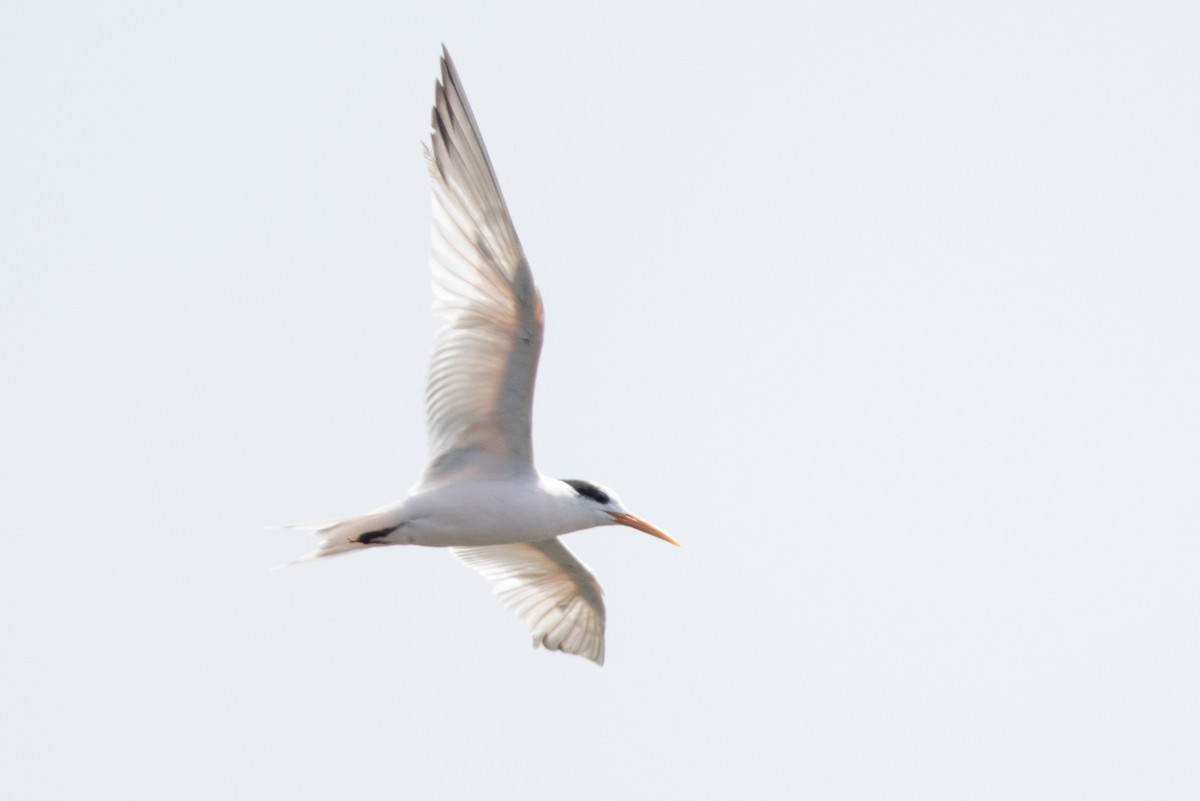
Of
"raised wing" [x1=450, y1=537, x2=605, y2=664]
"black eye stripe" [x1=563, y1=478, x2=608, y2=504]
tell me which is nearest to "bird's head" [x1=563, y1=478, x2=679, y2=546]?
"black eye stripe" [x1=563, y1=478, x2=608, y2=504]

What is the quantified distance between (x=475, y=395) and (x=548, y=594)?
8.89ft

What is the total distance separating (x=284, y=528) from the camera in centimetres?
1087

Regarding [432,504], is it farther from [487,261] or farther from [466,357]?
[487,261]

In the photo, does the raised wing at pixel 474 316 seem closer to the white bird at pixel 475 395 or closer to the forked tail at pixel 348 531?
the white bird at pixel 475 395

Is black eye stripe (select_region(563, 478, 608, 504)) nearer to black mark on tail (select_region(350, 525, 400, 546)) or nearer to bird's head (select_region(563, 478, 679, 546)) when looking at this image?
bird's head (select_region(563, 478, 679, 546))

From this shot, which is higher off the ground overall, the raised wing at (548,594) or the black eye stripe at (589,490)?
the black eye stripe at (589,490)

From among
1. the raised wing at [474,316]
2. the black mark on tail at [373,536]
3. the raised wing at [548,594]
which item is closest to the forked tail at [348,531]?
the black mark on tail at [373,536]

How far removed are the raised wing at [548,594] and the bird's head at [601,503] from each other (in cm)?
132

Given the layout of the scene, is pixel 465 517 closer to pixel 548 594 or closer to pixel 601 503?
pixel 601 503

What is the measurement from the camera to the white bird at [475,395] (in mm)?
10492

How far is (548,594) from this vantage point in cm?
1332

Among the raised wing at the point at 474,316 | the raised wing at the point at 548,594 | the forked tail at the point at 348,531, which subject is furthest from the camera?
the raised wing at the point at 548,594

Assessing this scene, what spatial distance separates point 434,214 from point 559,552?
11.0ft

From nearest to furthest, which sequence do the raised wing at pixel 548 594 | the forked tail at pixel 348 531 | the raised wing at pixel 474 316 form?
the raised wing at pixel 474 316 < the forked tail at pixel 348 531 < the raised wing at pixel 548 594
